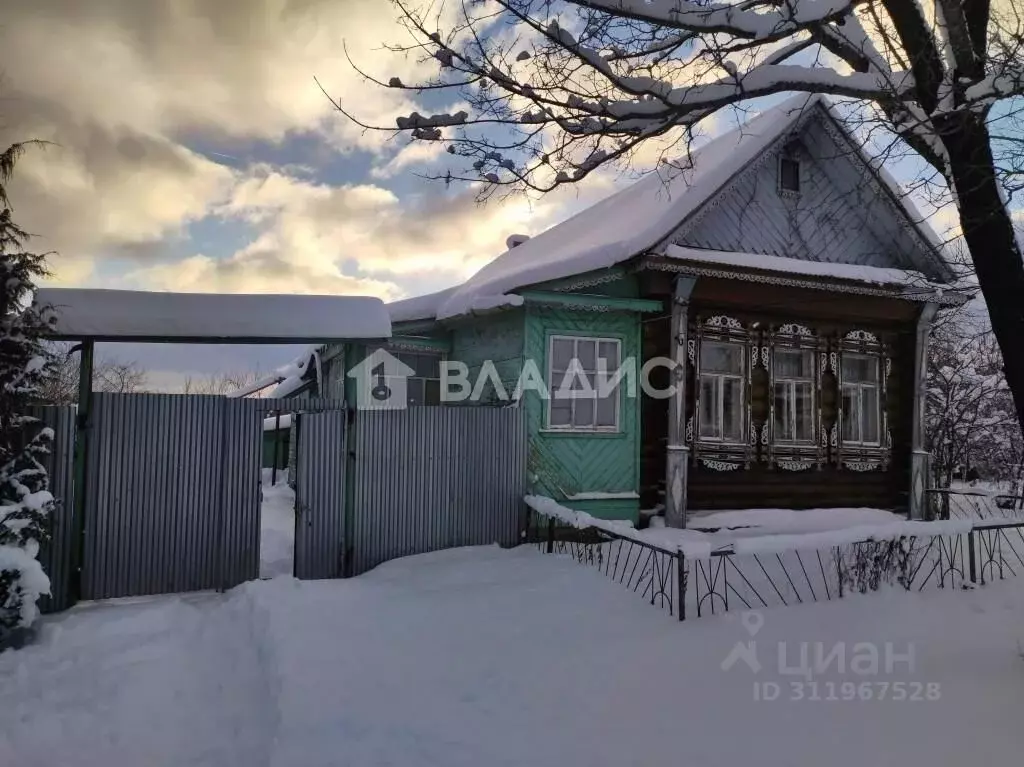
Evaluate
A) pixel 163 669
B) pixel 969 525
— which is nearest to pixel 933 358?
pixel 969 525

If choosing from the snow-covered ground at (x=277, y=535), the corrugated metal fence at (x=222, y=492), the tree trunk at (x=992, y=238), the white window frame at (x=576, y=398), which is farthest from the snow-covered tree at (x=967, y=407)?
the snow-covered ground at (x=277, y=535)

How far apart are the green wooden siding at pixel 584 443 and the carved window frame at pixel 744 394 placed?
99 cm

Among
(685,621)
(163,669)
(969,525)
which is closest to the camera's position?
(163,669)

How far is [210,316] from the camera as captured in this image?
21.9ft

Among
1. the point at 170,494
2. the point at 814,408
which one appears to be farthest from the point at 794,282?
the point at 170,494

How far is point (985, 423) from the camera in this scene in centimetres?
1784

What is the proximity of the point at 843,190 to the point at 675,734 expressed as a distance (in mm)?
10121

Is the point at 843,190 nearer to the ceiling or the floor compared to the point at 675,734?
nearer to the ceiling

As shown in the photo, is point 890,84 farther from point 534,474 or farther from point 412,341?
point 412,341

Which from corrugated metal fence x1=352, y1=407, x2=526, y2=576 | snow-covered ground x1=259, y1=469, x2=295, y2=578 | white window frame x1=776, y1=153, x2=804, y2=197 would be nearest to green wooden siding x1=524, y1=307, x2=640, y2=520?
corrugated metal fence x1=352, y1=407, x2=526, y2=576

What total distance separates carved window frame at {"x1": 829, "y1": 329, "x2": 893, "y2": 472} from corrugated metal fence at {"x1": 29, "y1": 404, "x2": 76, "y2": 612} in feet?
33.1

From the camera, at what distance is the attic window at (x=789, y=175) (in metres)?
10.7

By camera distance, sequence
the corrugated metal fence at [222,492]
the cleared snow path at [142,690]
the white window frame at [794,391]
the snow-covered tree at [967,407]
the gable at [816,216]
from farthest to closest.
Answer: the snow-covered tree at [967,407]
the white window frame at [794,391]
the gable at [816,216]
the corrugated metal fence at [222,492]
the cleared snow path at [142,690]

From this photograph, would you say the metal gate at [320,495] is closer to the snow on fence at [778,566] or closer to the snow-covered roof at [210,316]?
the snow-covered roof at [210,316]
